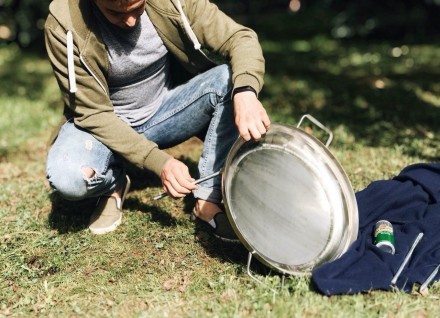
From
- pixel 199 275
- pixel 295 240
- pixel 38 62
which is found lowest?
pixel 38 62

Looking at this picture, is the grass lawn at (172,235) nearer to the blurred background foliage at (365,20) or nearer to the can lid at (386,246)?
the can lid at (386,246)

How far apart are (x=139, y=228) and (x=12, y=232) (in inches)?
28.5

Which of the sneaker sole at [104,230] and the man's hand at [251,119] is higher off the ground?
the man's hand at [251,119]

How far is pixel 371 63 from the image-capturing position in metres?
7.12

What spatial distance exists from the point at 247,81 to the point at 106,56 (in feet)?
2.43

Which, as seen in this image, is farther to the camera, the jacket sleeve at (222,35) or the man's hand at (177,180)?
the jacket sleeve at (222,35)

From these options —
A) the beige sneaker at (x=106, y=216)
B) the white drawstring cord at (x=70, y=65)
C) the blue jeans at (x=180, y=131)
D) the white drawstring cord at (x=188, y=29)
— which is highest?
the white drawstring cord at (x=188, y=29)

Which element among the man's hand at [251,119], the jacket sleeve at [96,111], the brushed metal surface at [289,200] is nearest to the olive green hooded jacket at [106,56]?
the jacket sleeve at [96,111]

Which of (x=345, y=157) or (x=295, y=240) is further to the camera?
(x=345, y=157)

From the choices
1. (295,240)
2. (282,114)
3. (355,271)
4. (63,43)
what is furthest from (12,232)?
(282,114)

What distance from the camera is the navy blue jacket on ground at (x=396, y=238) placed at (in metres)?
2.44

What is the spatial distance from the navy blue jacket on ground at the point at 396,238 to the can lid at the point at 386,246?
0.03 metres

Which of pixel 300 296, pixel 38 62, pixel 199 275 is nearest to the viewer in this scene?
pixel 300 296

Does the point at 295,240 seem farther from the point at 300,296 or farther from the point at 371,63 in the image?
the point at 371,63
